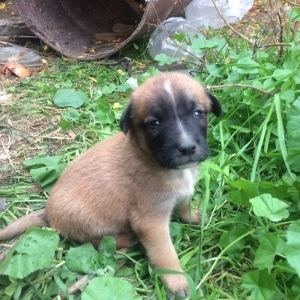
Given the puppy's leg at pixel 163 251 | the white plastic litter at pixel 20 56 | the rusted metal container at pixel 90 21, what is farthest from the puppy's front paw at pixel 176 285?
the white plastic litter at pixel 20 56

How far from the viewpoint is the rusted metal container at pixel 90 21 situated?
18.6ft

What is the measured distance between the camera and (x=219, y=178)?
3434mm

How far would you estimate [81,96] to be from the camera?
185 inches

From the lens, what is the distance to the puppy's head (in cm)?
250

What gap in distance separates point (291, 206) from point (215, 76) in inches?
63.9

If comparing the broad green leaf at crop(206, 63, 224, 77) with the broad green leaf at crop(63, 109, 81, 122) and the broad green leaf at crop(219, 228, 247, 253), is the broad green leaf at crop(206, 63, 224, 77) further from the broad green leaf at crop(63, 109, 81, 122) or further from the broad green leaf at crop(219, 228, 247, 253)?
the broad green leaf at crop(219, 228, 247, 253)

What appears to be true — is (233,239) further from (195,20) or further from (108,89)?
(195,20)

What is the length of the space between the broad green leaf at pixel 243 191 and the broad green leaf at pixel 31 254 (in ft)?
3.74

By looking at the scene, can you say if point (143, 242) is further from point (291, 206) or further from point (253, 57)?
point (253, 57)

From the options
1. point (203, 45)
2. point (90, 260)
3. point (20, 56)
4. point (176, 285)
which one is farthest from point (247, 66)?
point (20, 56)

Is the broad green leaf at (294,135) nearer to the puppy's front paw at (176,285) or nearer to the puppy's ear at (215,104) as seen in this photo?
the puppy's ear at (215,104)

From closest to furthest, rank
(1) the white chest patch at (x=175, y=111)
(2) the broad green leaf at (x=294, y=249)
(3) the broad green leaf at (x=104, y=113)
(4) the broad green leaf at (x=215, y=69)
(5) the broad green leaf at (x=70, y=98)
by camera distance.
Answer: (2) the broad green leaf at (x=294, y=249), (1) the white chest patch at (x=175, y=111), (4) the broad green leaf at (x=215, y=69), (3) the broad green leaf at (x=104, y=113), (5) the broad green leaf at (x=70, y=98)

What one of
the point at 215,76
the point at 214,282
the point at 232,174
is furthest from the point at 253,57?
the point at 214,282

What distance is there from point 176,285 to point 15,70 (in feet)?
11.7
